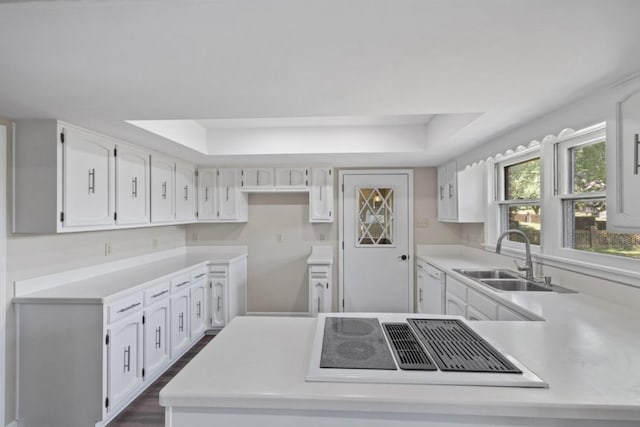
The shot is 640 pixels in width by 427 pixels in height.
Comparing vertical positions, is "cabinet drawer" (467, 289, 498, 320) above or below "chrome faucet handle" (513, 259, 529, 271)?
below

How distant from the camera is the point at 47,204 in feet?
6.70

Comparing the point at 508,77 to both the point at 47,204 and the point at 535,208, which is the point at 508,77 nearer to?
the point at 535,208

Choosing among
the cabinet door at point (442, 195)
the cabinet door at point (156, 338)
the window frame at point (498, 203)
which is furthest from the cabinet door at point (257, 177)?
the window frame at point (498, 203)

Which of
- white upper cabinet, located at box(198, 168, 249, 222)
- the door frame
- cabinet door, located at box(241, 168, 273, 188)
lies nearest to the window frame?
the door frame

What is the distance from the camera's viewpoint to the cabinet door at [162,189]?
3.04 meters

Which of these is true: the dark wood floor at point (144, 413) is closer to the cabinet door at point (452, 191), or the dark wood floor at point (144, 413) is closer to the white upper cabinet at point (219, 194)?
the white upper cabinet at point (219, 194)

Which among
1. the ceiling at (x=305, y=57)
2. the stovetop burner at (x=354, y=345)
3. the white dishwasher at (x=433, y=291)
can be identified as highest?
the ceiling at (x=305, y=57)

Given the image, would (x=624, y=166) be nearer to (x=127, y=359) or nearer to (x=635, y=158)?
(x=635, y=158)

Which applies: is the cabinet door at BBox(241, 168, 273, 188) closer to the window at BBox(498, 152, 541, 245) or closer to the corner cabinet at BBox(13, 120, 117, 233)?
the corner cabinet at BBox(13, 120, 117, 233)

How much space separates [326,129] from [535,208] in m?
2.10

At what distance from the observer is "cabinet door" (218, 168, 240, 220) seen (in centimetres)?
395

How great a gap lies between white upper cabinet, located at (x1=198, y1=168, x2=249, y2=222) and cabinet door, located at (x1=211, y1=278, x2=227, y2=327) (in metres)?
0.80

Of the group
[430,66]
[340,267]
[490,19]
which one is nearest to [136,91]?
[430,66]

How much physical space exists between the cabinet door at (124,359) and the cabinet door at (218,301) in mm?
1265
